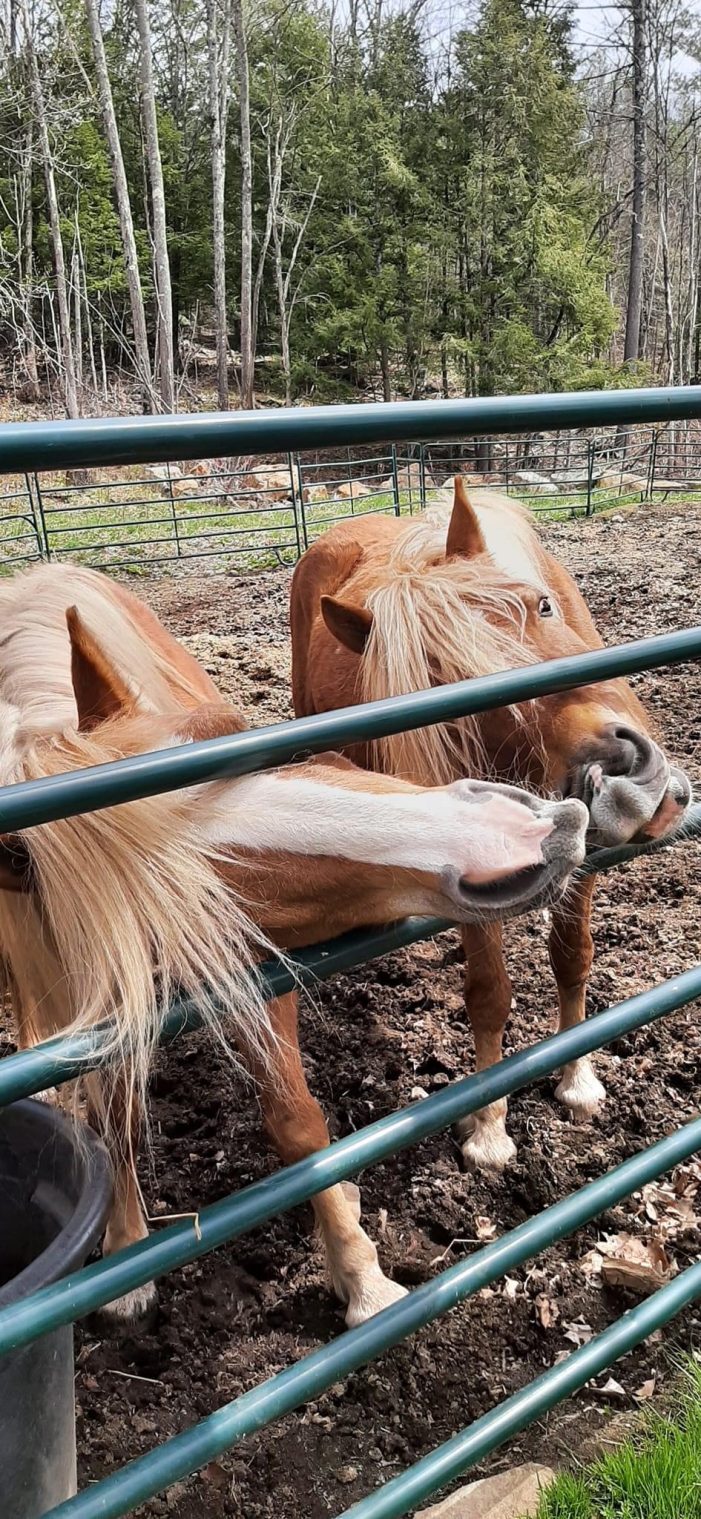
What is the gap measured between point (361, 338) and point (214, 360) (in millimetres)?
7405

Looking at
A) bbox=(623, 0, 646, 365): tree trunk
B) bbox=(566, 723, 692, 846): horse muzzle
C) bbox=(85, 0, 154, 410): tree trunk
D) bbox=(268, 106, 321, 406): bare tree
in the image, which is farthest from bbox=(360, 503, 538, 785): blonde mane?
bbox=(268, 106, 321, 406): bare tree

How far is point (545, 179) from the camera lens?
79.4 feet

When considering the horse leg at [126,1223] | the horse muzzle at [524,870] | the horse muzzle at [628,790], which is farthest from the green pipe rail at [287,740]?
the horse leg at [126,1223]

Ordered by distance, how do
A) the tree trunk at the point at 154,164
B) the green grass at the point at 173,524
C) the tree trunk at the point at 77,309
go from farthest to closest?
the tree trunk at the point at 77,309 → the tree trunk at the point at 154,164 → the green grass at the point at 173,524

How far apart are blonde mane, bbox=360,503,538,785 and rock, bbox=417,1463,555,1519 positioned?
4.32ft

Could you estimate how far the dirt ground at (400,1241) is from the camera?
5.66 ft

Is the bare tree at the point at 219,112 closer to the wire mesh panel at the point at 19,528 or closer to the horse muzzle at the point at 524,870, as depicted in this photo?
the wire mesh panel at the point at 19,528

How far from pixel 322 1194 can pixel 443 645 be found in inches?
49.5

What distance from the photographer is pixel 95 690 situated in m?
1.47

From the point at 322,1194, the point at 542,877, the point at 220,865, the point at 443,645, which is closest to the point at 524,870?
the point at 542,877

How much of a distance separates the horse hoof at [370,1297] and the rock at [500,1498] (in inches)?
16.7

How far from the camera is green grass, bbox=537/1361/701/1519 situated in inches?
56.0

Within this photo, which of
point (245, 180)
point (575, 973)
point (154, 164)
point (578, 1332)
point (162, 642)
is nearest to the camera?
point (578, 1332)

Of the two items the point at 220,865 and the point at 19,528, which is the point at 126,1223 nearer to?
the point at 220,865
